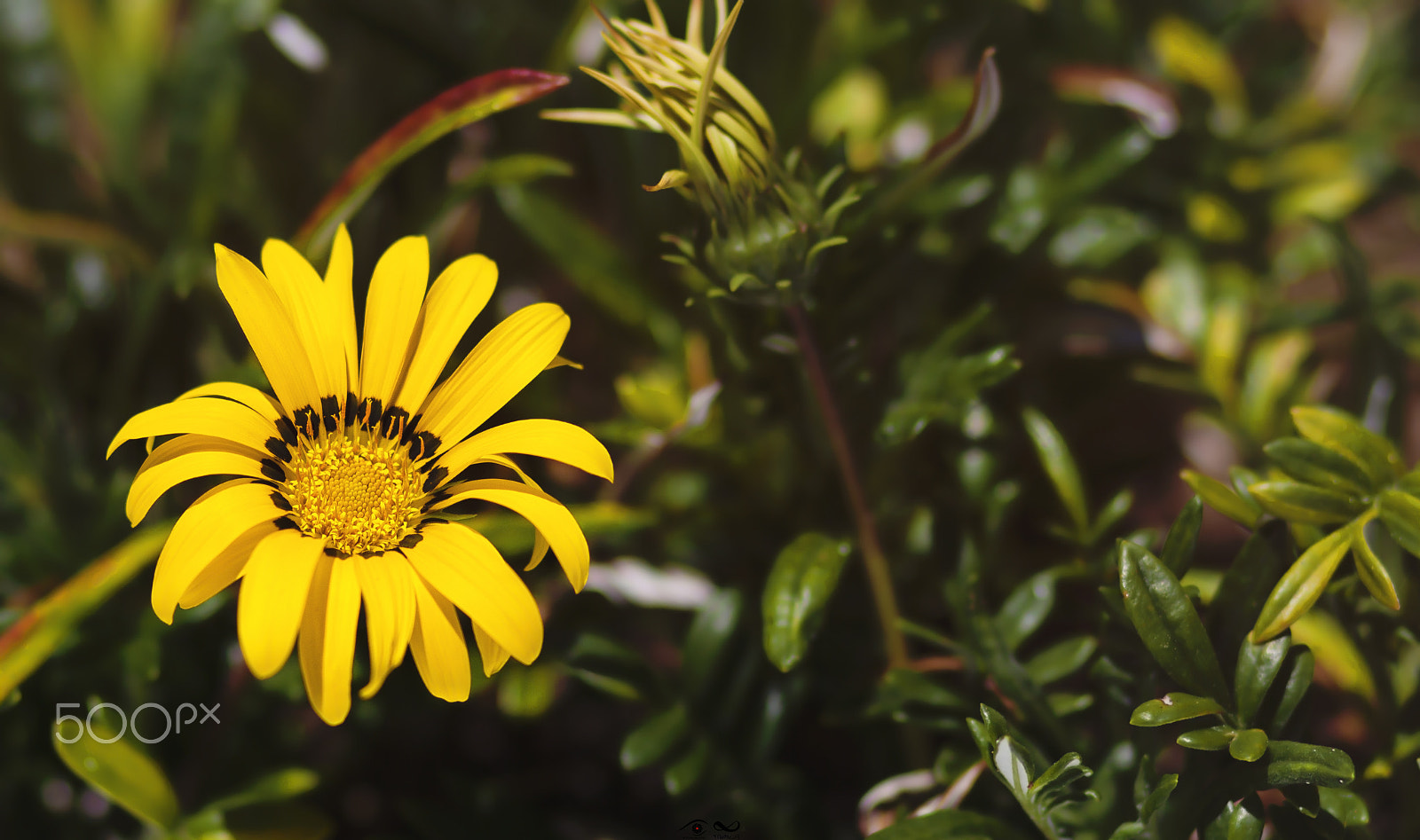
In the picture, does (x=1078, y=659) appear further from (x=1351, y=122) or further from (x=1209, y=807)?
(x=1351, y=122)

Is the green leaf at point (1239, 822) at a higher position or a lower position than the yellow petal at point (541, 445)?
lower

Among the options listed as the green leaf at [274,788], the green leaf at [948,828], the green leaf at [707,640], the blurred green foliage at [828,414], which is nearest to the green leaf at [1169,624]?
the blurred green foliage at [828,414]

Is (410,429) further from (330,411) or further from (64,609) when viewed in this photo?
(64,609)

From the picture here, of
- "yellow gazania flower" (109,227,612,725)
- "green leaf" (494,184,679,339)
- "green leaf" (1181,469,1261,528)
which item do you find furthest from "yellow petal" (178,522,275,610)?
"green leaf" (1181,469,1261,528)

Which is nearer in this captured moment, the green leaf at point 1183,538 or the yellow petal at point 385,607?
the yellow petal at point 385,607

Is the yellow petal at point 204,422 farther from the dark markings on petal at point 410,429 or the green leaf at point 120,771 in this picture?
the green leaf at point 120,771

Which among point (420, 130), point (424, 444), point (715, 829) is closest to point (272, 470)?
point (424, 444)
